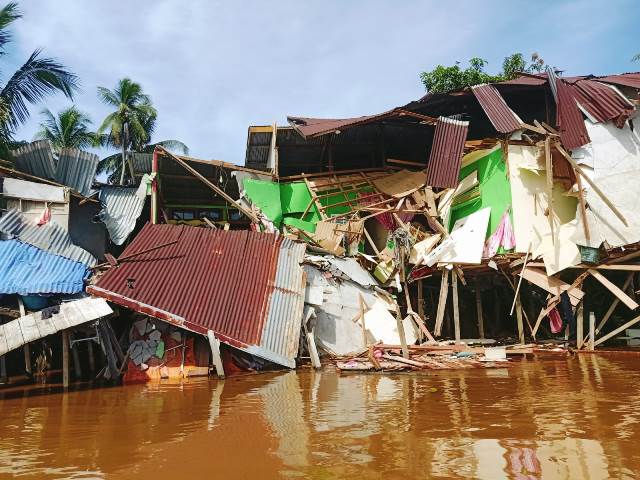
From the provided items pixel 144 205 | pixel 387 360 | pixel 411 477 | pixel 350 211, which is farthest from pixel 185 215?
pixel 411 477

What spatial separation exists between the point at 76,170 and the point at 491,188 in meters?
12.2

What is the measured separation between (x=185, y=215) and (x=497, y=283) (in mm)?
11406

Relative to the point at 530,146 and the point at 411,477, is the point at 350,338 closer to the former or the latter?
the point at 530,146

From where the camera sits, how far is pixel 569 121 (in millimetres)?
13445

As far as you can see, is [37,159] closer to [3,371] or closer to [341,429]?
[3,371]

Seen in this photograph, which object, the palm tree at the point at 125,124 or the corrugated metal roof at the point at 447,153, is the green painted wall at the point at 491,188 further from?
the palm tree at the point at 125,124

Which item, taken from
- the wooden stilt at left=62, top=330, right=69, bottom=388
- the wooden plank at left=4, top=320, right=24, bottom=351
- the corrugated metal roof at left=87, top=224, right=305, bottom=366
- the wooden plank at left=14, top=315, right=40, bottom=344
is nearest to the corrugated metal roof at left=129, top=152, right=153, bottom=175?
the corrugated metal roof at left=87, top=224, right=305, bottom=366

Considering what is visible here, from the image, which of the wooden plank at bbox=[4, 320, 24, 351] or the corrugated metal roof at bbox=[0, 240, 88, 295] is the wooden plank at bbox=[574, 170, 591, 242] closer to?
the corrugated metal roof at bbox=[0, 240, 88, 295]

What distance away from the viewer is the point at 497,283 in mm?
14633

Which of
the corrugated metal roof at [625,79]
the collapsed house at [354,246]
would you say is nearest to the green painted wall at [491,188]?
the collapsed house at [354,246]

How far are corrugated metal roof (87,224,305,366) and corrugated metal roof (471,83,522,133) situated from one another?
662 centimetres

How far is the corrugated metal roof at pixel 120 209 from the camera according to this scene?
14438 millimetres

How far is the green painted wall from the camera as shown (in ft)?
44.4

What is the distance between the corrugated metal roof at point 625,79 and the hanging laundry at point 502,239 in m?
4.94
